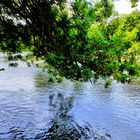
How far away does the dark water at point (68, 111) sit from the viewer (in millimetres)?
22062

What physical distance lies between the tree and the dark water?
35.6 feet

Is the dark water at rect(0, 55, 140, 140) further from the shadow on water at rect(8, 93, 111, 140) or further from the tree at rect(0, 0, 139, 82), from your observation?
the tree at rect(0, 0, 139, 82)

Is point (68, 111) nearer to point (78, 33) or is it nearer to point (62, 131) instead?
point (62, 131)

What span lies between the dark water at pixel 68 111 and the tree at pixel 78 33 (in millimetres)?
10860

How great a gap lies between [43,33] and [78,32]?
4.40 ft

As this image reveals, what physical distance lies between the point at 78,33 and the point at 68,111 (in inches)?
745

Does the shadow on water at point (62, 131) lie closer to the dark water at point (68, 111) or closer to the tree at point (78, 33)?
the dark water at point (68, 111)

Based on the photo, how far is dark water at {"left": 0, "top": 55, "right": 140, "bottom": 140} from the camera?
869 inches

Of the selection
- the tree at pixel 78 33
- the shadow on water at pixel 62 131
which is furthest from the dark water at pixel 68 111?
the tree at pixel 78 33

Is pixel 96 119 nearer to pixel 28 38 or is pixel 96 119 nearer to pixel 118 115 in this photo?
pixel 118 115

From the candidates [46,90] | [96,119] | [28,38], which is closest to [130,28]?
[28,38]

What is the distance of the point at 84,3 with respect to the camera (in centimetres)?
1052

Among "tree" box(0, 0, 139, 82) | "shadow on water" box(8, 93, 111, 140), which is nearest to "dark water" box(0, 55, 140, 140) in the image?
"shadow on water" box(8, 93, 111, 140)

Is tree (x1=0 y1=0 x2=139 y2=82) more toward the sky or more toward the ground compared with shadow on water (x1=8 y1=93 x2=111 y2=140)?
more toward the sky
